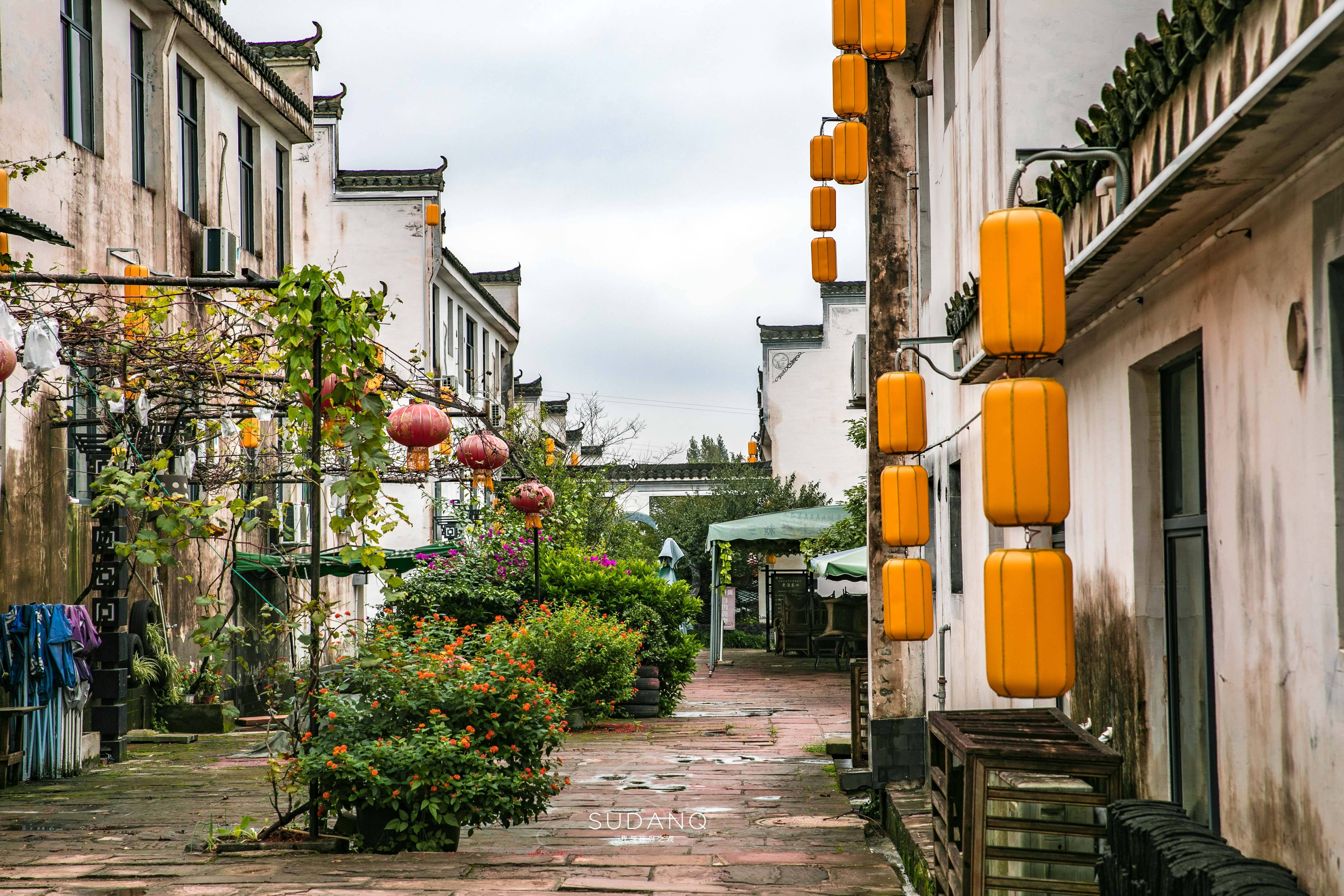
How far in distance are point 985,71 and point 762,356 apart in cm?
3349

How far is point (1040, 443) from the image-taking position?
4.10 metres

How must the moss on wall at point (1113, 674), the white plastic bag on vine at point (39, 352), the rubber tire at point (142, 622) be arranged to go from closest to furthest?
the moss on wall at point (1113, 674), the white plastic bag on vine at point (39, 352), the rubber tire at point (142, 622)

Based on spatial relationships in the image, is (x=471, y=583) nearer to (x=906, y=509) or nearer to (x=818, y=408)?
(x=906, y=509)

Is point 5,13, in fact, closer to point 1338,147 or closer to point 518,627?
point 518,627

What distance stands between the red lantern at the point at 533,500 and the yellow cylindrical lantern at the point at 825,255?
444 centimetres

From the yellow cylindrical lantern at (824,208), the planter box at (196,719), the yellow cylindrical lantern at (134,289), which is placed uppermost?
the yellow cylindrical lantern at (824,208)

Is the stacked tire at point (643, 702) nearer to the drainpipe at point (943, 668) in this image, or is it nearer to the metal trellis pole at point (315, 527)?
the drainpipe at point (943, 668)

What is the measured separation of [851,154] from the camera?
32.4ft

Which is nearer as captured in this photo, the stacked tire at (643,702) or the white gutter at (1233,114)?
the white gutter at (1233,114)

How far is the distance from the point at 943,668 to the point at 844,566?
10429mm

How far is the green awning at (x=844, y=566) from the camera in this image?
20391mm

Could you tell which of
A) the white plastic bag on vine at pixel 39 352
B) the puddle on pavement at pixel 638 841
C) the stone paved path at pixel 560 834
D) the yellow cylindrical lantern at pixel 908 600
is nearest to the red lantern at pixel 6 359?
the white plastic bag on vine at pixel 39 352

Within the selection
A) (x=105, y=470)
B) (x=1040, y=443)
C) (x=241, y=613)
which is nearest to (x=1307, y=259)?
(x=1040, y=443)

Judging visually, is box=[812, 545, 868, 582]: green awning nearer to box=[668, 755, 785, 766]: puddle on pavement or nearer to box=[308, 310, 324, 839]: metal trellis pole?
box=[668, 755, 785, 766]: puddle on pavement
